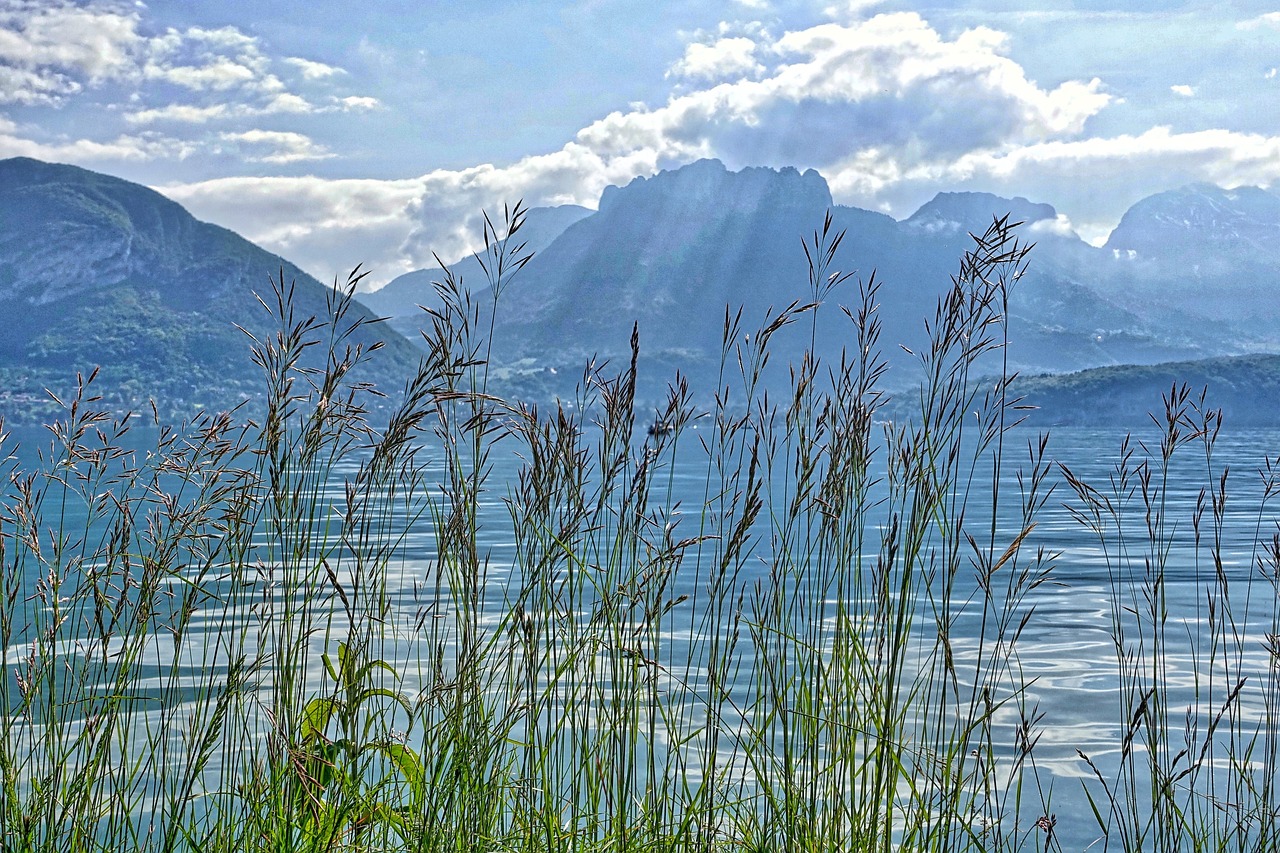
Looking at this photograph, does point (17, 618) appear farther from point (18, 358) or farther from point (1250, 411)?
point (18, 358)

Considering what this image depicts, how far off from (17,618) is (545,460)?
431 inches

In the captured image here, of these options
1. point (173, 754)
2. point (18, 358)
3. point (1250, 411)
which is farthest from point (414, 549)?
point (18, 358)

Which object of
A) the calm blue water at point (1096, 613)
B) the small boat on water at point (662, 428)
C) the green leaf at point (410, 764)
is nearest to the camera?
the green leaf at point (410, 764)

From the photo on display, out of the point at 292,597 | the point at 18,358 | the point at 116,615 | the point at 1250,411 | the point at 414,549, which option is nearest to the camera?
the point at 116,615

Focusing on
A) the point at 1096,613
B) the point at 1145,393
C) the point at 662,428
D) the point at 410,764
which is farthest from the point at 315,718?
the point at 1145,393

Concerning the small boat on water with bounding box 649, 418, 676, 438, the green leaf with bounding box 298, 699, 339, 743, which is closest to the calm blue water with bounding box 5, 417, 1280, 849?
the small boat on water with bounding box 649, 418, 676, 438

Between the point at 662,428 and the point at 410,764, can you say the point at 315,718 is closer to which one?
the point at 410,764

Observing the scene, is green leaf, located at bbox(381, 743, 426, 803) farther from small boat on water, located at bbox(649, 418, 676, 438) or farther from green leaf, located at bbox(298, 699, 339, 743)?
small boat on water, located at bbox(649, 418, 676, 438)

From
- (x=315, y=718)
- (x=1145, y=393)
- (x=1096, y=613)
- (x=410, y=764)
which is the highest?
(x=1145, y=393)

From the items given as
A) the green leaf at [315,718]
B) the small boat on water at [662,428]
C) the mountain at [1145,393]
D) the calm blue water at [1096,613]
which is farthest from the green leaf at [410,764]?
the mountain at [1145,393]

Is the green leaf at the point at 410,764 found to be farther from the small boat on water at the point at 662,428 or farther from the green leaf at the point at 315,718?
the small boat on water at the point at 662,428

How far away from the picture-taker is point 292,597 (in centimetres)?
269

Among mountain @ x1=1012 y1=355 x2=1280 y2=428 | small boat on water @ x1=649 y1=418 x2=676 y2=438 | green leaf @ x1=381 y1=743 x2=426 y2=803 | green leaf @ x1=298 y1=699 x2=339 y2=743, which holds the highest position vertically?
mountain @ x1=1012 y1=355 x2=1280 y2=428

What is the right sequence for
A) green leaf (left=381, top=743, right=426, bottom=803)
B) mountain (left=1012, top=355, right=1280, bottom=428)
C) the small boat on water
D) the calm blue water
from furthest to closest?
mountain (left=1012, top=355, right=1280, bottom=428)
the calm blue water
the small boat on water
green leaf (left=381, top=743, right=426, bottom=803)
